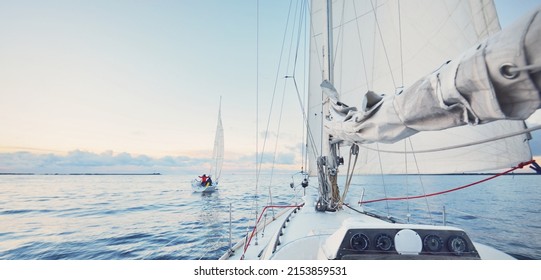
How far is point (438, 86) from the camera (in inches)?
52.1

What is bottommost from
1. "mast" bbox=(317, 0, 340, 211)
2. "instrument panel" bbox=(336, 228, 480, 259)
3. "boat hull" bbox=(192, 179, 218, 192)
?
"boat hull" bbox=(192, 179, 218, 192)

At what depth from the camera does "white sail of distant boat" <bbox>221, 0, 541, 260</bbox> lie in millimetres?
1095

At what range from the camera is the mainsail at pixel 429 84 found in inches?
42.0

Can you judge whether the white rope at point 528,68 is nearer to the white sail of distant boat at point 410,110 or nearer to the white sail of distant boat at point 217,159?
the white sail of distant boat at point 410,110

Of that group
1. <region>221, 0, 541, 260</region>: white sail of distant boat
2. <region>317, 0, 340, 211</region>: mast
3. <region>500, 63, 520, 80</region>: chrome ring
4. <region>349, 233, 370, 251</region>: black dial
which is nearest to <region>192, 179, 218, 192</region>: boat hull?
<region>221, 0, 541, 260</region>: white sail of distant boat

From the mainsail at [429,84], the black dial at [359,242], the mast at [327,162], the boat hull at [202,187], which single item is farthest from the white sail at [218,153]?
the black dial at [359,242]

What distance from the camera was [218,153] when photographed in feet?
80.0

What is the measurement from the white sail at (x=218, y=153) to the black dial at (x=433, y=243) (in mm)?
23124

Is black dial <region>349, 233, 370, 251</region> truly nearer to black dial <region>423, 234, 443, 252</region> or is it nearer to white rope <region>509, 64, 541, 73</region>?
black dial <region>423, 234, 443, 252</region>

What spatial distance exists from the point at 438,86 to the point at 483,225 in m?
11.4

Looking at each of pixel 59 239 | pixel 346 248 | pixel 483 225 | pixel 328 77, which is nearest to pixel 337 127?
pixel 346 248

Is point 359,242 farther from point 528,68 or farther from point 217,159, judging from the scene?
point 217,159

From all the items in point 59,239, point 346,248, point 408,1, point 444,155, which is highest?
point 408,1
